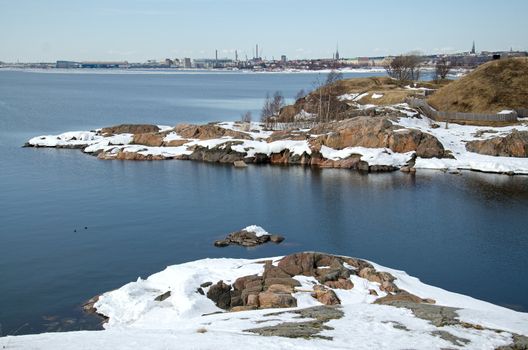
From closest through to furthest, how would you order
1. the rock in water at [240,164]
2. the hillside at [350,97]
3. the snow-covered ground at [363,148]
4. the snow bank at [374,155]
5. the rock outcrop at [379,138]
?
the snow-covered ground at [363,148] → the snow bank at [374,155] → the rock outcrop at [379,138] → the rock in water at [240,164] → the hillside at [350,97]

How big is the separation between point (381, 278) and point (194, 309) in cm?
1045

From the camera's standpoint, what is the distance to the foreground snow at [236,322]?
55.3 feet

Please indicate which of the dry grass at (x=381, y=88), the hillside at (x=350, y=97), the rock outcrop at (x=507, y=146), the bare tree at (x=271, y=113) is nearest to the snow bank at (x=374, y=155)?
the rock outcrop at (x=507, y=146)

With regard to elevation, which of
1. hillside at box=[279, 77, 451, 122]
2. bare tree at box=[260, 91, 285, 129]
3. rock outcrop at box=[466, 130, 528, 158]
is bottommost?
rock outcrop at box=[466, 130, 528, 158]

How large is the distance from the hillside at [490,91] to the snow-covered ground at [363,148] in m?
5.67

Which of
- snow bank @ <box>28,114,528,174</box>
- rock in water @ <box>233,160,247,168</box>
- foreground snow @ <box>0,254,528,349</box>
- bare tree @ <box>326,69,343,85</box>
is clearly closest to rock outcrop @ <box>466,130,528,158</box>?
snow bank @ <box>28,114,528,174</box>

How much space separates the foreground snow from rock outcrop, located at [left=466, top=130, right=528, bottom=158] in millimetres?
44736

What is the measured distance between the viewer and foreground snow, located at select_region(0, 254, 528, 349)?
16859 millimetres

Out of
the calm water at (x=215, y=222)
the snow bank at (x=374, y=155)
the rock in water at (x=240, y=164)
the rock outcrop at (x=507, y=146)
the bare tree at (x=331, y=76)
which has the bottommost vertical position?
the calm water at (x=215, y=222)

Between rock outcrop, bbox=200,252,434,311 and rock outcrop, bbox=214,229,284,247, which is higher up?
rock outcrop, bbox=200,252,434,311

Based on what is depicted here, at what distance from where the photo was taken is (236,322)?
21594 mm

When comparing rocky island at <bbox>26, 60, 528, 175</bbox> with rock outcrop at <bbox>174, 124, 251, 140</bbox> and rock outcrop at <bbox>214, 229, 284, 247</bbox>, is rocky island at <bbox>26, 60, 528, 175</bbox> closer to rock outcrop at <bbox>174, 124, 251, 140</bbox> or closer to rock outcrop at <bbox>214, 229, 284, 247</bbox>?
rock outcrop at <bbox>174, 124, 251, 140</bbox>

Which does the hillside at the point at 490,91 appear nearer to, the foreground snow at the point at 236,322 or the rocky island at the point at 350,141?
the rocky island at the point at 350,141

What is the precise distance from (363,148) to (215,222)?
32.3 metres
